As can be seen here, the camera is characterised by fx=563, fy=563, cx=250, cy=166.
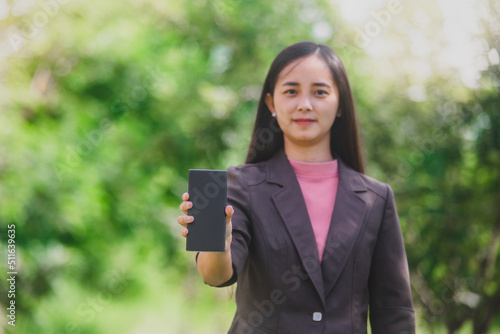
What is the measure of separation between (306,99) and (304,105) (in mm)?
28

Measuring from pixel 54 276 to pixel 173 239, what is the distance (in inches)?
115

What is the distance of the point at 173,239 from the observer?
11.4 meters

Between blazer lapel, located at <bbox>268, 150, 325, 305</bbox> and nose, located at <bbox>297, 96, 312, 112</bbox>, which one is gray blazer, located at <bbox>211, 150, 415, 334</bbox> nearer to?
blazer lapel, located at <bbox>268, 150, 325, 305</bbox>

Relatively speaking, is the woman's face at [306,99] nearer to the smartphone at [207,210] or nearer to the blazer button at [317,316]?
the smartphone at [207,210]

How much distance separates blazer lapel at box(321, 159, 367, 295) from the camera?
1.81 meters

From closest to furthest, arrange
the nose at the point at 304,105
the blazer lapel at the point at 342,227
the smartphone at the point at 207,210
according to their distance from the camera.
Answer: the smartphone at the point at 207,210 < the blazer lapel at the point at 342,227 < the nose at the point at 304,105

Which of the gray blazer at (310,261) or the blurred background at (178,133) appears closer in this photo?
the gray blazer at (310,261)

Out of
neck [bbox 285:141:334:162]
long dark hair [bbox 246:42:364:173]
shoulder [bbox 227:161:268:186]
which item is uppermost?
long dark hair [bbox 246:42:364:173]

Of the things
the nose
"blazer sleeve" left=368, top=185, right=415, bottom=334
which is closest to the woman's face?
the nose

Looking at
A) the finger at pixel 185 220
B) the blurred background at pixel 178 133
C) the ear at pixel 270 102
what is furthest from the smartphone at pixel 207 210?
the blurred background at pixel 178 133

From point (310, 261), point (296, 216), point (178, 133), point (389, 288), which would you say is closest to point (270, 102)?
point (296, 216)

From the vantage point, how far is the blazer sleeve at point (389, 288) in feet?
6.17

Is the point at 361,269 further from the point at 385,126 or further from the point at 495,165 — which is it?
the point at 385,126

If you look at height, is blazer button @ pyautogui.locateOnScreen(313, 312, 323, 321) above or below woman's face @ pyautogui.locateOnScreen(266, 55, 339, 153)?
below
